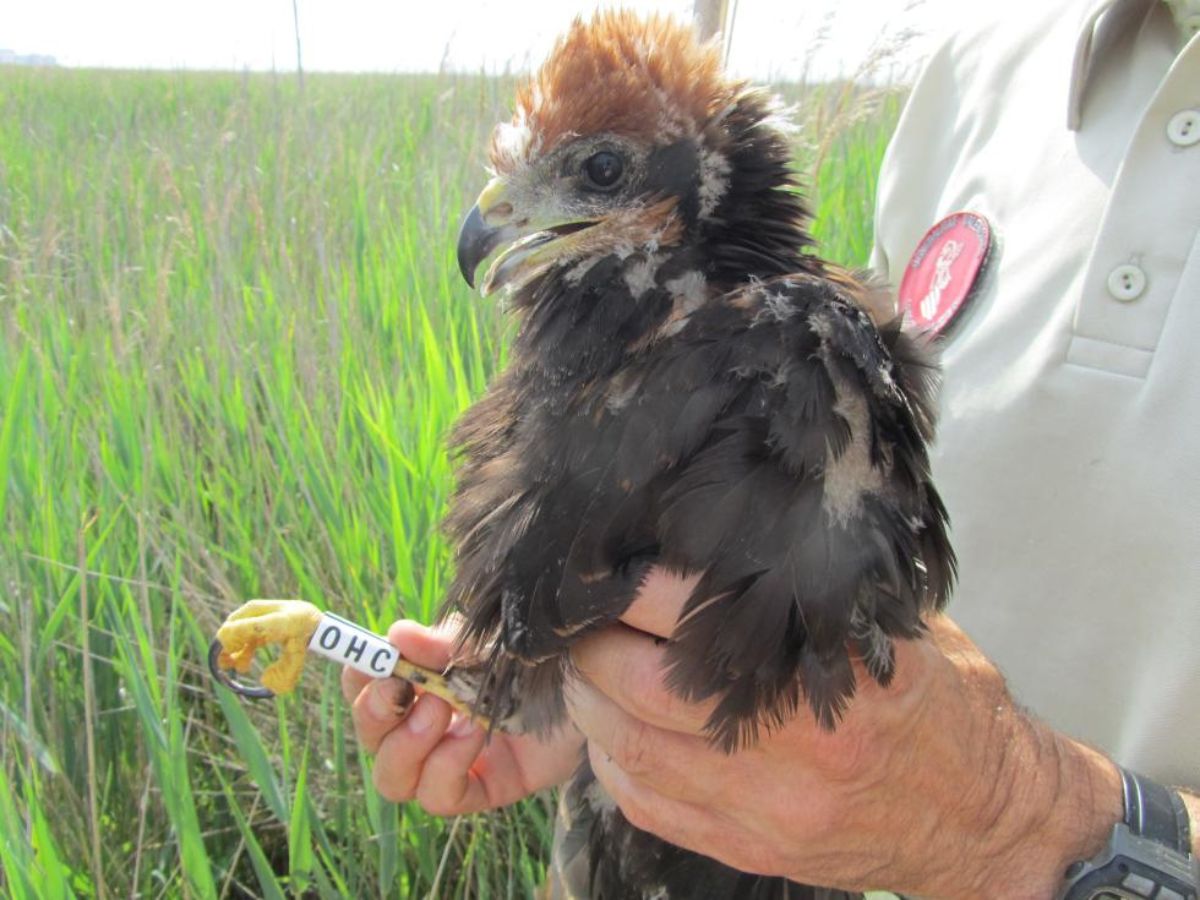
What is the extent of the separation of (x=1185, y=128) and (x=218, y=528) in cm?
181

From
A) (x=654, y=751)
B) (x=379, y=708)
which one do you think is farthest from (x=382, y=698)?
(x=654, y=751)

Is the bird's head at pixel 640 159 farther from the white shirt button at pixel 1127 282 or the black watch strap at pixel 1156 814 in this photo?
the black watch strap at pixel 1156 814

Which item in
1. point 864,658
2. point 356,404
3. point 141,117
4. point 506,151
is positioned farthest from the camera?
point 141,117

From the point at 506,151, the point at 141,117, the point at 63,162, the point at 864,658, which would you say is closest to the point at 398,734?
the point at 864,658

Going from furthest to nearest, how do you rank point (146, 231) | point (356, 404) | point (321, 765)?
point (146, 231) < point (356, 404) < point (321, 765)

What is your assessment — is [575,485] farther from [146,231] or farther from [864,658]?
[146,231]

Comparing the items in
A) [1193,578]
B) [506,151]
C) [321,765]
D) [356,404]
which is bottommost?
[321,765]

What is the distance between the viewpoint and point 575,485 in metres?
0.96

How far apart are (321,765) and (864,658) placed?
1068 mm

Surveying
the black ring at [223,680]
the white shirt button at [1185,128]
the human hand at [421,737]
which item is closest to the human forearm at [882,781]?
the human hand at [421,737]

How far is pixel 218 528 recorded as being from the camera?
190 cm

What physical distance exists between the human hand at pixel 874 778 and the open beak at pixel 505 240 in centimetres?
51

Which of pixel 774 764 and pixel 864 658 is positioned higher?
pixel 864 658

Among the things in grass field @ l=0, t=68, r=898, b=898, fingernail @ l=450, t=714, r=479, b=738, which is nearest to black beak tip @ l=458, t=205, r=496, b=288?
grass field @ l=0, t=68, r=898, b=898
